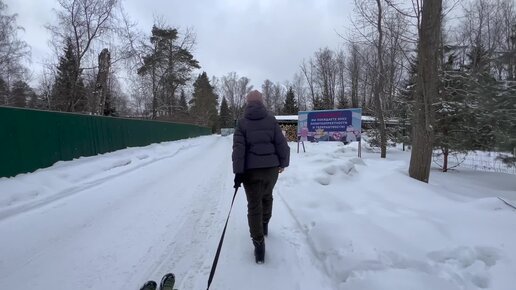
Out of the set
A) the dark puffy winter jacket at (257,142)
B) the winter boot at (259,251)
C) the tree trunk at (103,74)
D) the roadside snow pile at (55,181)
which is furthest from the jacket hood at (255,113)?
the tree trunk at (103,74)

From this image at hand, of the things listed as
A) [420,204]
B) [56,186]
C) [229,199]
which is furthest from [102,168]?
[420,204]

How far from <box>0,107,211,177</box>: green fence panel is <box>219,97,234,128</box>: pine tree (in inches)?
3040

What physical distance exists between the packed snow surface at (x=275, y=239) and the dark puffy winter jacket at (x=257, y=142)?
3.82ft

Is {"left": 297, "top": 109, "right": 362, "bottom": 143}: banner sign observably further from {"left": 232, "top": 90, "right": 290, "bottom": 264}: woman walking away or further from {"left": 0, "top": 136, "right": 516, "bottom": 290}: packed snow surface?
{"left": 232, "top": 90, "right": 290, "bottom": 264}: woman walking away

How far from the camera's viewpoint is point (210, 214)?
6.47 metres

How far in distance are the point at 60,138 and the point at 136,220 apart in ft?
24.6

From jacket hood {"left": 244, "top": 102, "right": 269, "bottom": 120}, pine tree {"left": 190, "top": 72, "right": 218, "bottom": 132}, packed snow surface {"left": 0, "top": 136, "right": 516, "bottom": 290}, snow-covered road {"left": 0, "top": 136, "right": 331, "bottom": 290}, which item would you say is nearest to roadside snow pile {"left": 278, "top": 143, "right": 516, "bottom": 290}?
packed snow surface {"left": 0, "top": 136, "right": 516, "bottom": 290}

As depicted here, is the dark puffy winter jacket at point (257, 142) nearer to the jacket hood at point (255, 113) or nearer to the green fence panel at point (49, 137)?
the jacket hood at point (255, 113)

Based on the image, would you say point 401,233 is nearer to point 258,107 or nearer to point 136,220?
point 258,107

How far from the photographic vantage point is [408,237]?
447 cm

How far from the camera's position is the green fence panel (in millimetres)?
9328

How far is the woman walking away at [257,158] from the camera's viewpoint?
4281 mm

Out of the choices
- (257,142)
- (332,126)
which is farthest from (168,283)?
(332,126)

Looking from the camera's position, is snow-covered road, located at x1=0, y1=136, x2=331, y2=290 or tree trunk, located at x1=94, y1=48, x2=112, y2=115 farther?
tree trunk, located at x1=94, y1=48, x2=112, y2=115
